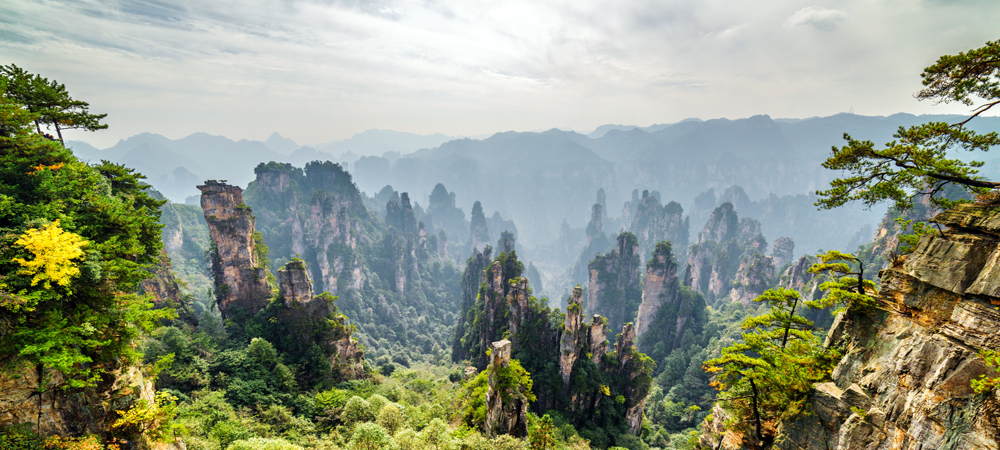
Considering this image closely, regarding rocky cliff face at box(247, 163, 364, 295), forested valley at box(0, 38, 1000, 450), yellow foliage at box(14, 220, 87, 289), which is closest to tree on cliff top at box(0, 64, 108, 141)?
forested valley at box(0, 38, 1000, 450)

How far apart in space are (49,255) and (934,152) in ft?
82.0

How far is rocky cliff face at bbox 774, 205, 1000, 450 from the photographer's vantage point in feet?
25.0

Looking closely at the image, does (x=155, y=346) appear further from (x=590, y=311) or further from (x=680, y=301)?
(x=590, y=311)

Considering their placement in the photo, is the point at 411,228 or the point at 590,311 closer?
the point at 590,311

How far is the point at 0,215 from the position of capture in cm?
1059

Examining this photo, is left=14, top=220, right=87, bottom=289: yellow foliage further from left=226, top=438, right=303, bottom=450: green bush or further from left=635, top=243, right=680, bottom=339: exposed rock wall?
left=635, top=243, right=680, bottom=339: exposed rock wall

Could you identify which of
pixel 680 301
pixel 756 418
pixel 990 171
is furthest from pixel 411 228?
pixel 990 171

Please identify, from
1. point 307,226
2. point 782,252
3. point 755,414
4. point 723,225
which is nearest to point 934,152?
point 755,414

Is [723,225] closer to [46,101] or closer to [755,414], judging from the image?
[755,414]

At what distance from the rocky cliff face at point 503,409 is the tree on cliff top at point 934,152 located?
18.1 meters

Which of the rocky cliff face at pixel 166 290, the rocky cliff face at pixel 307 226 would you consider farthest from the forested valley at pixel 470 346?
the rocky cliff face at pixel 307 226

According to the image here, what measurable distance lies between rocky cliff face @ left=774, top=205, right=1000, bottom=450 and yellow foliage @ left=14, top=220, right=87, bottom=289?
2260cm

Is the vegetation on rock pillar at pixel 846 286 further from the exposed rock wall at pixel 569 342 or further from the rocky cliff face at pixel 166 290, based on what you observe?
the rocky cliff face at pixel 166 290

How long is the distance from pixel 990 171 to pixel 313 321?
240383 mm
